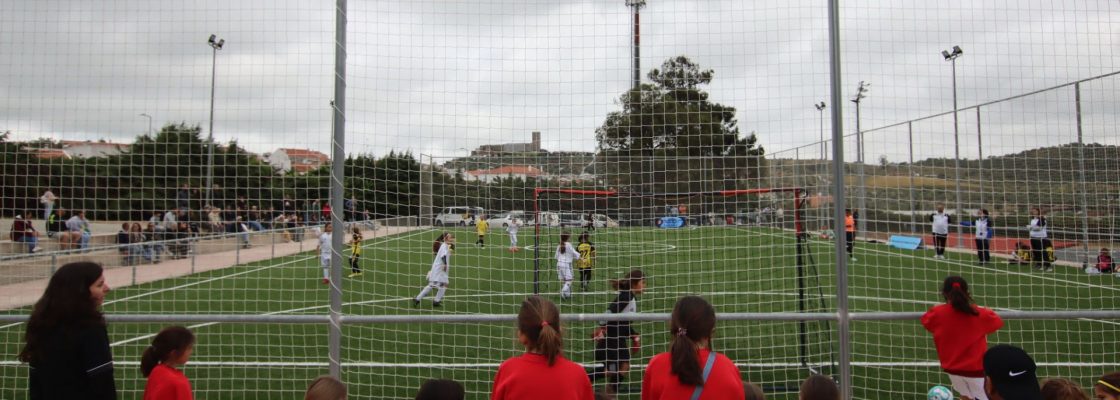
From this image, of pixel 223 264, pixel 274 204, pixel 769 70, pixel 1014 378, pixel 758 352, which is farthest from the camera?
pixel 223 264

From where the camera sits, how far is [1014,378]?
3.26 meters

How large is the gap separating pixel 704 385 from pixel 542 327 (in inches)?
32.6

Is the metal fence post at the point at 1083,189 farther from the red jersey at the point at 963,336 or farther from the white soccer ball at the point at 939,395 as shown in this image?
the white soccer ball at the point at 939,395

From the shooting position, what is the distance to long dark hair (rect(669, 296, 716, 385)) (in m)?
2.97

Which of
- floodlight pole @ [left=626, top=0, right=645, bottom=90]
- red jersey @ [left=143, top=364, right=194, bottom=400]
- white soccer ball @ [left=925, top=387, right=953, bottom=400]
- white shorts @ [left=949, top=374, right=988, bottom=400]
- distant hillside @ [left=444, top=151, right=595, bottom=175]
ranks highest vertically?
floodlight pole @ [left=626, top=0, right=645, bottom=90]

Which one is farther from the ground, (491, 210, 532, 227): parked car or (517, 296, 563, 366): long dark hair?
(491, 210, 532, 227): parked car

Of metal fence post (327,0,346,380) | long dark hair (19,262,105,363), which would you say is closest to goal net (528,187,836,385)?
metal fence post (327,0,346,380)

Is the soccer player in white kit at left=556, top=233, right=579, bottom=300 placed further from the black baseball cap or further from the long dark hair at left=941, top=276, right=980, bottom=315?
the black baseball cap

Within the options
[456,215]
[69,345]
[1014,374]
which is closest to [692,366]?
[1014,374]

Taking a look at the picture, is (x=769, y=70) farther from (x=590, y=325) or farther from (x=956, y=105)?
(x=590, y=325)

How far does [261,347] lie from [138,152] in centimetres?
436

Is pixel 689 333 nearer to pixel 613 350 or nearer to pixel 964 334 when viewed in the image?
pixel 964 334

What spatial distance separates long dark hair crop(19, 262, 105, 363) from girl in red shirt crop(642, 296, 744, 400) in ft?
8.93

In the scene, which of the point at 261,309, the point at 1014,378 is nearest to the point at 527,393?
the point at 1014,378
